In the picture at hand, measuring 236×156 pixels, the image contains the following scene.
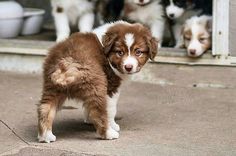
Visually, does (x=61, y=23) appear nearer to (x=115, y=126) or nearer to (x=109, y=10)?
(x=109, y=10)

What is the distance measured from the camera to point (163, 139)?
4359mm

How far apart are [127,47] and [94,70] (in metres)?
0.30

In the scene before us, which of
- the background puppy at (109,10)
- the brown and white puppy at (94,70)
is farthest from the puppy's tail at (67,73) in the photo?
the background puppy at (109,10)

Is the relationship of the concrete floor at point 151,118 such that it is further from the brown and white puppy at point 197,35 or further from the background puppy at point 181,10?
the background puppy at point 181,10

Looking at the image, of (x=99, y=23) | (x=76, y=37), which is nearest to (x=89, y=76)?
(x=76, y=37)

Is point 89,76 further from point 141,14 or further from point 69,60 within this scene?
point 141,14

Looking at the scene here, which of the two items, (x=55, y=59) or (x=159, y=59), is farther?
(x=159, y=59)

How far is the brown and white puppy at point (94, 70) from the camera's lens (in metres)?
4.21

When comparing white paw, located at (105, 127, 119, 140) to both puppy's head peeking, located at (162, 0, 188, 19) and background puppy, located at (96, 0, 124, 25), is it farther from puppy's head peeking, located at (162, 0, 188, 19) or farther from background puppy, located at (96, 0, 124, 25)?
background puppy, located at (96, 0, 124, 25)

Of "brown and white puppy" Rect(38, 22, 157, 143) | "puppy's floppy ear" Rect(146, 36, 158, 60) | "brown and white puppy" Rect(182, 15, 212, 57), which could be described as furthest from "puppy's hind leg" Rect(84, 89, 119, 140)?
"brown and white puppy" Rect(182, 15, 212, 57)

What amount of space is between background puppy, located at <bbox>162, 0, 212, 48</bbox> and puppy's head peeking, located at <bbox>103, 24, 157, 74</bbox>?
2100mm

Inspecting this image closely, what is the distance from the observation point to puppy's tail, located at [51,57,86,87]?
4.15m

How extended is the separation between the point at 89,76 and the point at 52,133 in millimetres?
576

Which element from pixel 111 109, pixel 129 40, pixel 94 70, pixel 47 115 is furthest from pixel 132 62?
pixel 47 115
